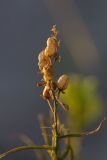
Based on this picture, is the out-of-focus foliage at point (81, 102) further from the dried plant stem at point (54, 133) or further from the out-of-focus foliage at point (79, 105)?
the dried plant stem at point (54, 133)

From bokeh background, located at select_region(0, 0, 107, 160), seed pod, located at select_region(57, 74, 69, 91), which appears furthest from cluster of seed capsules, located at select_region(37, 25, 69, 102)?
bokeh background, located at select_region(0, 0, 107, 160)

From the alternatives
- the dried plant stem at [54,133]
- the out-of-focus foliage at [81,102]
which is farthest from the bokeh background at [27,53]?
the dried plant stem at [54,133]

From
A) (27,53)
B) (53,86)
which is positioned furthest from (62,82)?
(27,53)

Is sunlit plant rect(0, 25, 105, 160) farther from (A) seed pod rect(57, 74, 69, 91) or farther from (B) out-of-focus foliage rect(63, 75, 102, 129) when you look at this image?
(B) out-of-focus foliage rect(63, 75, 102, 129)

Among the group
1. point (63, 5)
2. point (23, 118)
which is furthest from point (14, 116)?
point (63, 5)

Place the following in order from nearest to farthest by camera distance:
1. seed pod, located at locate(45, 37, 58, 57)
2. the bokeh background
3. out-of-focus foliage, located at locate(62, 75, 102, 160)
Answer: seed pod, located at locate(45, 37, 58, 57)
out-of-focus foliage, located at locate(62, 75, 102, 160)
the bokeh background

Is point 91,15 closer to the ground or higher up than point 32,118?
higher up

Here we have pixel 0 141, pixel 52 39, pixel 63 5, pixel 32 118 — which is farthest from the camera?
pixel 32 118

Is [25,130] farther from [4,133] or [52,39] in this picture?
[52,39]
